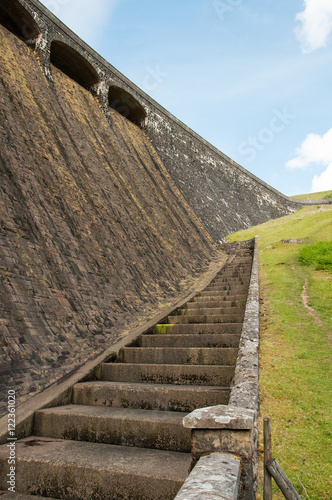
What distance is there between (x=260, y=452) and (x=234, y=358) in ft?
5.55

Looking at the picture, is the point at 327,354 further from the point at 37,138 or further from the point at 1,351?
the point at 37,138

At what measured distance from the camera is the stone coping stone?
213 centimetres

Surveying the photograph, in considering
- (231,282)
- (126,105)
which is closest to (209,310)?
(231,282)

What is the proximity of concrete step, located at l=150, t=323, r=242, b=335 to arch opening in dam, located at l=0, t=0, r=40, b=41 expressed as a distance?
33.3ft

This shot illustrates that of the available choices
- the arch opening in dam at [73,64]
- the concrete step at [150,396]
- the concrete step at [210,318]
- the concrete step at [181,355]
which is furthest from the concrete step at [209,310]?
the arch opening in dam at [73,64]

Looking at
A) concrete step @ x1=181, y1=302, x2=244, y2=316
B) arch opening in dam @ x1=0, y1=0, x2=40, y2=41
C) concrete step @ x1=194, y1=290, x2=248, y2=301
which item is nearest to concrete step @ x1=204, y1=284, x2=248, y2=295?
concrete step @ x1=194, y1=290, x2=248, y2=301

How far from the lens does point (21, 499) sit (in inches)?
105

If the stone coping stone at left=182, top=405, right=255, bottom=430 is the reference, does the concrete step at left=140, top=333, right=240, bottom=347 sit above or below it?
above

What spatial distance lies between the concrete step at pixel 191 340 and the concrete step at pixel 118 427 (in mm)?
1863

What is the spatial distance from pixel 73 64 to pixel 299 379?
13572 mm

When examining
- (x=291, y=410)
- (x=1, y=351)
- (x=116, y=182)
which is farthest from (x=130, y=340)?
(x=116, y=182)

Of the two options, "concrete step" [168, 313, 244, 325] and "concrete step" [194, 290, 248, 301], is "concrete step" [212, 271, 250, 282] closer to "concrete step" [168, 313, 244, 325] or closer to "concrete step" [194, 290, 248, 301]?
"concrete step" [194, 290, 248, 301]

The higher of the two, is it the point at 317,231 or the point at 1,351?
the point at 317,231

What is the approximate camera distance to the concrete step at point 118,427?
316 cm
